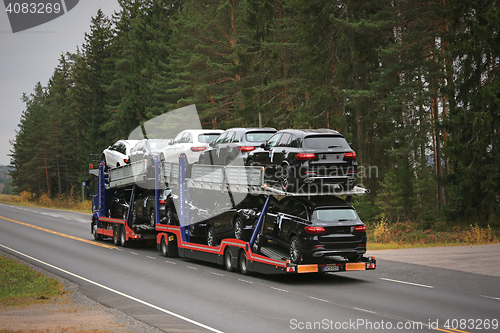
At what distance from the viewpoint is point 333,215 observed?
44.8 ft

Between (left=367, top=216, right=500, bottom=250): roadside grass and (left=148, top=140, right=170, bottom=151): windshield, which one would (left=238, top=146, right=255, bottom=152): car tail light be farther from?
(left=367, top=216, right=500, bottom=250): roadside grass

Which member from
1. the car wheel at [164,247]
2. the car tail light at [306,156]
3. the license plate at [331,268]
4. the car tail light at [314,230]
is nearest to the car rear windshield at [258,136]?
→ the car tail light at [306,156]

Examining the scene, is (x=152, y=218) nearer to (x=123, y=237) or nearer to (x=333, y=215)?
(x=123, y=237)

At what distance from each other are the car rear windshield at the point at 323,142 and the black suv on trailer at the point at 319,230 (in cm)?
138

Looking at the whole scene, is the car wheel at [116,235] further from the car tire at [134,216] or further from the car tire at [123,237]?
the car tire at [134,216]

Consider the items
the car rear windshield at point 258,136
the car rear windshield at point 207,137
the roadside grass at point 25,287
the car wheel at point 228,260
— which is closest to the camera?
the roadside grass at point 25,287

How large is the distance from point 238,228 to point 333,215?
3317 mm

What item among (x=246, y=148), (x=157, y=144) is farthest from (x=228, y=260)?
(x=157, y=144)

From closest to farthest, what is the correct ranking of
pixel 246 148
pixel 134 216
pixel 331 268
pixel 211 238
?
pixel 331 268 → pixel 246 148 → pixel 211 238 → pixel 134 216

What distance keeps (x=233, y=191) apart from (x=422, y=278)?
5868 mm

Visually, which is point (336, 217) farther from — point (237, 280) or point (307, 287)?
point (237, 280)

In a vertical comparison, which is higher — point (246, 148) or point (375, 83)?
point (375, 83)

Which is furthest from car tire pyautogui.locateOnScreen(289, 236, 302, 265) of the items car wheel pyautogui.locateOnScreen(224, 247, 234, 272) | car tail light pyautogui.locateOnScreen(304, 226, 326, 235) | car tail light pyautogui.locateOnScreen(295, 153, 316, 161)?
car wheel pyautogui.locateOnScreen(224, 247, 234, 272)

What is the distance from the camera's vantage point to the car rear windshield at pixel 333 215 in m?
13.5
